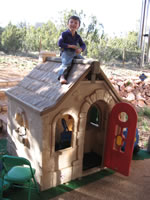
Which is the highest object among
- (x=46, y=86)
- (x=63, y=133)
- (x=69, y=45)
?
(x=69, y=45)

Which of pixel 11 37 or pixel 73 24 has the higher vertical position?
pixel 11 37

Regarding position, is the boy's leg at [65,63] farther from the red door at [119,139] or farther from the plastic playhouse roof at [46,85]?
the red door at [119,139]

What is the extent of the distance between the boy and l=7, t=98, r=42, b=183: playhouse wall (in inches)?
43.0

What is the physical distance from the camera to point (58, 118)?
4.46 metres

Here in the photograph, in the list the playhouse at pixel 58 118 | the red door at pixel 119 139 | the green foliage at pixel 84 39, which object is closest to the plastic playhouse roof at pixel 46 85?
the playhouse at pixel 58 118

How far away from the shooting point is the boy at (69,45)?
4.64 m

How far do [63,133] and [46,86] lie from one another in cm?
148

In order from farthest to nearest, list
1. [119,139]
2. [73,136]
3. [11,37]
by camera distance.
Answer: [11,37] → [119,139] → [73,136]

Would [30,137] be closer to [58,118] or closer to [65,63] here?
[58,118]

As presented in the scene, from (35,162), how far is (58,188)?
0.82 m

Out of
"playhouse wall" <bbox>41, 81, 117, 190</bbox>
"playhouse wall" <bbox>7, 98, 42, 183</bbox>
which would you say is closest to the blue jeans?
"playhouse wall" <bbox>41, 81, 117, 190</bbox>

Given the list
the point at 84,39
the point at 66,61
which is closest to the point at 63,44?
the point at 66,61

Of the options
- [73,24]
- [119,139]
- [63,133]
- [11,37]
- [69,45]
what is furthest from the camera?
[11,37]

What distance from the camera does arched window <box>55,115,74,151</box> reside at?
559 centimetres
